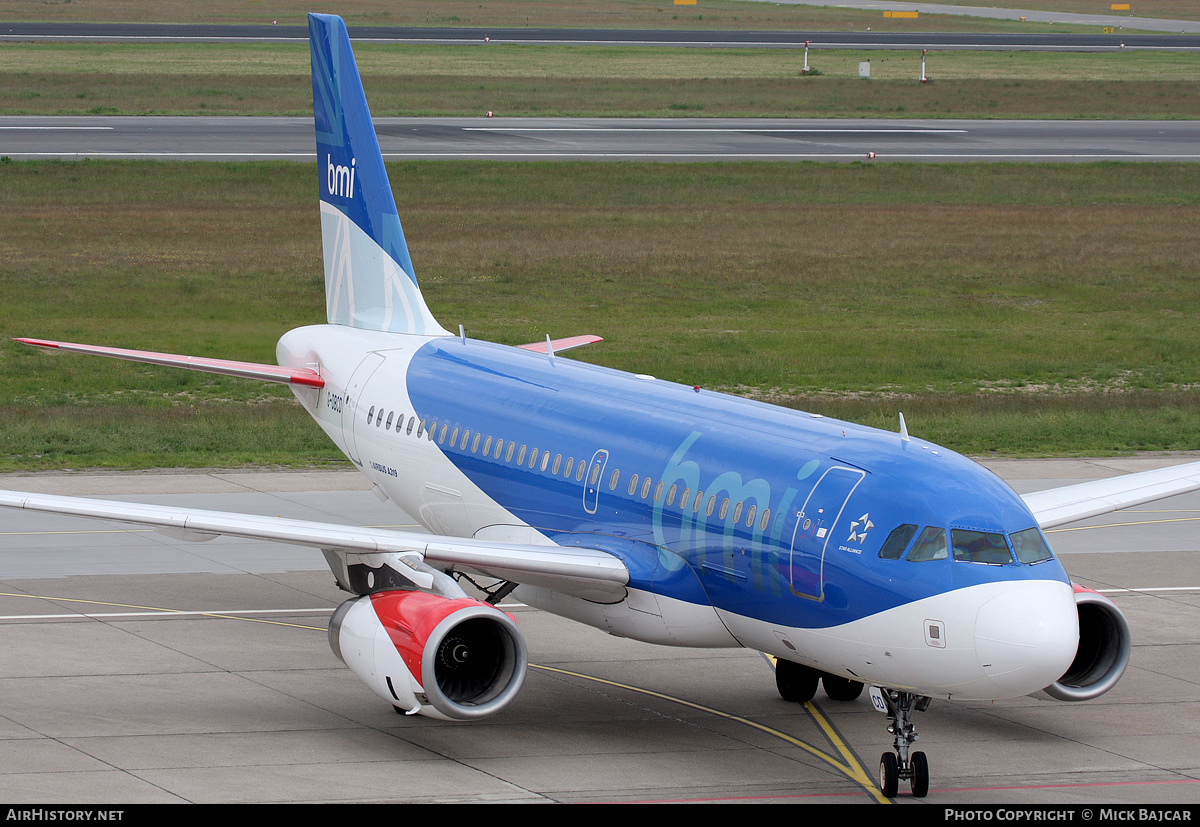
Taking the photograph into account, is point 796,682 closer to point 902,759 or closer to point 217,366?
point 902,759

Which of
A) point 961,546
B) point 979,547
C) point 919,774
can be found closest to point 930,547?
point 961,546

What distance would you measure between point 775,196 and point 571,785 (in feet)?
197

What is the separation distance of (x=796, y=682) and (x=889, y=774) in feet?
13.3

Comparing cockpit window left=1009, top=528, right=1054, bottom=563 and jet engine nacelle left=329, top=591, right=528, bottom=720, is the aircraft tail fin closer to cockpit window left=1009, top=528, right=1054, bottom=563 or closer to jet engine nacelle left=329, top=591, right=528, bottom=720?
jet engine nacelle left=329, top=591, right=528, bottom=720

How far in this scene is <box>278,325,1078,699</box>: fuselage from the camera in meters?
16.2

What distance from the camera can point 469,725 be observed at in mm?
20125

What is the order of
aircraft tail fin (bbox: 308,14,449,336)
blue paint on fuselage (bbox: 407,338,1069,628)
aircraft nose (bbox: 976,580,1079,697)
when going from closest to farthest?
aircraft nose (bbox: 976,580,1079,697), blue paint on fuselage (bbox: 407,338,1069,628), aircraft tail fin (bbox: 308,14,449,336)

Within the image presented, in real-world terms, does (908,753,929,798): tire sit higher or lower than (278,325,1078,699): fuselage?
lower

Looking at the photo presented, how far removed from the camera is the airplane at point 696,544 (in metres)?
16.4

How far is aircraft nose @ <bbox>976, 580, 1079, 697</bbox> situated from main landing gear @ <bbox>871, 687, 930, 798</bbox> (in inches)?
58.8

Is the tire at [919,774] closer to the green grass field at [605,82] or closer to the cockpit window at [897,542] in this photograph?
the cockpit window at [897,542]

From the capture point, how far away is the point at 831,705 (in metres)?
21.2

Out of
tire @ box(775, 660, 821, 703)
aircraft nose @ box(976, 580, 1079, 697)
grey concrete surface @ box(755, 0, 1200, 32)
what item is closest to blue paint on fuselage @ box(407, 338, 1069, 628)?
aircraft nose @ box(976, 580, 1079, 697)

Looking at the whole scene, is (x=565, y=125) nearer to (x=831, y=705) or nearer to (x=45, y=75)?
(x=45, y=75)
